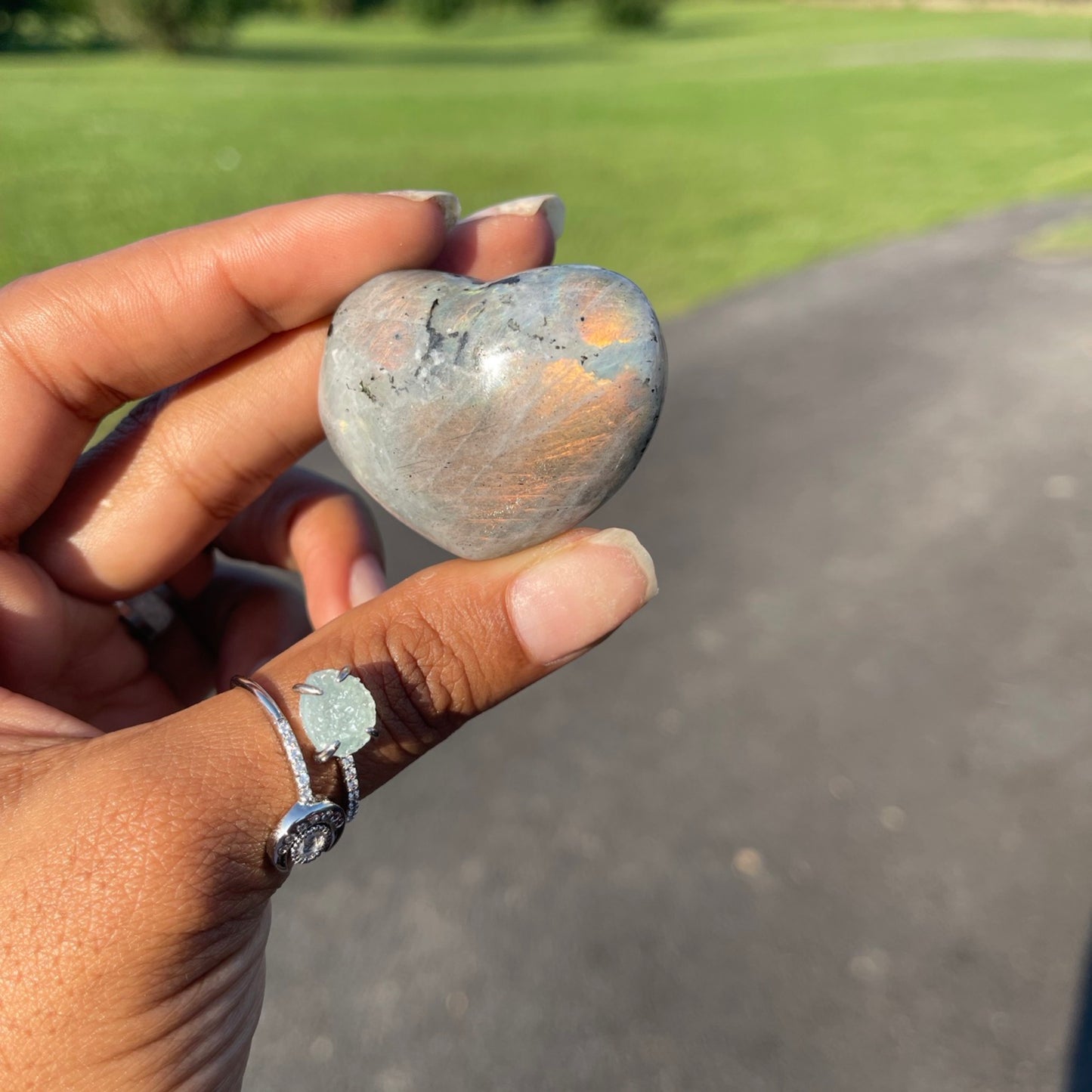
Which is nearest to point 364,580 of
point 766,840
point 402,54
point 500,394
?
point 500,394

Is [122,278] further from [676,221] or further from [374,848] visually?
[676,221]

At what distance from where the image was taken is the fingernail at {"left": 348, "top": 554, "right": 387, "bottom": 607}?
2.38m

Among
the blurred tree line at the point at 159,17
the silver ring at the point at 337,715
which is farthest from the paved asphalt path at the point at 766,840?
the blurred tree line at the point at 159,17

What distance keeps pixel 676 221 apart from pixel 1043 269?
3.72m

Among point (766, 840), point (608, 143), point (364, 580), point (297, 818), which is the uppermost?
point (297, 818)

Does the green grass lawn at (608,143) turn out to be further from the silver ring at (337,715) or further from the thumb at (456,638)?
the silver ring at (337,715)

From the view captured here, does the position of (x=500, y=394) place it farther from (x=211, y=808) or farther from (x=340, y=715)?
(x=211, y=808)

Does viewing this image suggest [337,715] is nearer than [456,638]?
Yes

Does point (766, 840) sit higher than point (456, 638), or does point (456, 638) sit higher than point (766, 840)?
point (456, 638)

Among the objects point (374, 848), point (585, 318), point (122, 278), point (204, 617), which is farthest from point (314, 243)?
point (374, 848)

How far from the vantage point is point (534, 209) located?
2096mm

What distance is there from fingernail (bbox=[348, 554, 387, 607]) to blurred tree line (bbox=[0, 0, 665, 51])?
36717 millimetres

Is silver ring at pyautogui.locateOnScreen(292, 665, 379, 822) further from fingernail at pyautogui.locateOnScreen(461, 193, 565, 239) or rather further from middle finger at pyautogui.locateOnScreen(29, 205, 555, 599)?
fingernail at pyautogui.locateOnScreen(461, 193, 565, 239)

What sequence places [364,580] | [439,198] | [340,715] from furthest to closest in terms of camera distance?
[364,580]
[439,198]
[340,715]
